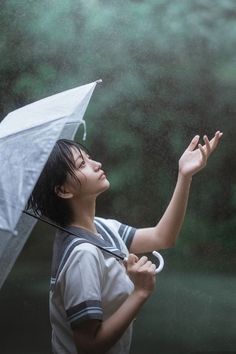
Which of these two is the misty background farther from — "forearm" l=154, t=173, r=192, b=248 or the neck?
the neck

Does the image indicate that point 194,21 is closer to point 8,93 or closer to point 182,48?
point 182,48

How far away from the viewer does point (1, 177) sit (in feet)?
4.08

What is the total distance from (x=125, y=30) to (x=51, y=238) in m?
1.08

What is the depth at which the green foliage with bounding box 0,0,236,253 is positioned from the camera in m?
2.81

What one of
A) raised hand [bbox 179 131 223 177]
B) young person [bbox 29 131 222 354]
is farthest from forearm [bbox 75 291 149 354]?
raised hand [bbox 179 131 223 177]

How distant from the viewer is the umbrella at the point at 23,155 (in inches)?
46.6

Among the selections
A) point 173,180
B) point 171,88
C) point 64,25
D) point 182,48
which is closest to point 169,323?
point 173,180

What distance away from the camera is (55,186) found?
1.38 meters

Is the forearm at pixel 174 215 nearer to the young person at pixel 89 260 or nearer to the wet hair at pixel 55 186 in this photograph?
the young person at pixel 89 260

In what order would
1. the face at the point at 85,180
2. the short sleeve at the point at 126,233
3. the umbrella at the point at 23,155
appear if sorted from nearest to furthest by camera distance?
1. the umbrella at the point at 23,155
2. the face at the point at 85,180
3. the short sleeve at the point at 126,233

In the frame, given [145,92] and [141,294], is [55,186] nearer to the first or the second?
[141,294]

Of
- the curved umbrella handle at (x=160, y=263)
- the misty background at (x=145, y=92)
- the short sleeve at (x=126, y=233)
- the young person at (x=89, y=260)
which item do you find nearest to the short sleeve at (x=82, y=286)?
the young person at (x=89, y=260)

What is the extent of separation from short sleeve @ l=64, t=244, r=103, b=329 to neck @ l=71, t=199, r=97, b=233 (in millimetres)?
136

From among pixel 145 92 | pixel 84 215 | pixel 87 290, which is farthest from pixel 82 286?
pixel 145 92
